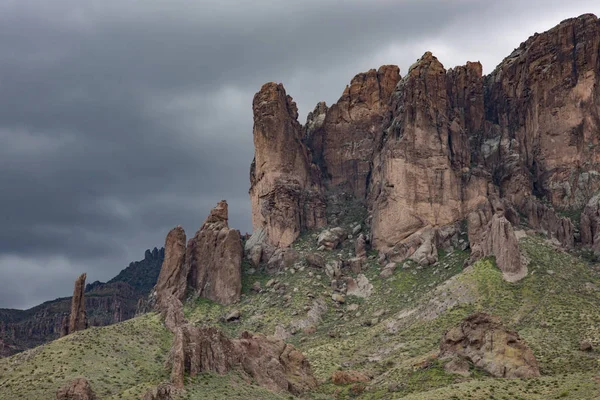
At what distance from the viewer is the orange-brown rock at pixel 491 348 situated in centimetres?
10319

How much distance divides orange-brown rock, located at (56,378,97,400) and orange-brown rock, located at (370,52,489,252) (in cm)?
9083

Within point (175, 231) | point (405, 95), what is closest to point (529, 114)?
point (405, 95)

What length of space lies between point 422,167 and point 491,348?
73.2 metres

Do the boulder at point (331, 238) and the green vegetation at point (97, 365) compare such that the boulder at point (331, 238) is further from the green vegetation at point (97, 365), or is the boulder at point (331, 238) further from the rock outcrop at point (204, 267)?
the green vegetation at point (97, 365)

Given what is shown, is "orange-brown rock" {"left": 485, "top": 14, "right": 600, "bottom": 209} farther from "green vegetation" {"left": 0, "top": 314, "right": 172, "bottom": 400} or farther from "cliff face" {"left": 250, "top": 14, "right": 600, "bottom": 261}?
"green vegetation" {"left": 0, "top": 314, "right": 172, "bottom": 400}

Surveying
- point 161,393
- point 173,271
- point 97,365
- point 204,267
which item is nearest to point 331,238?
point 204,267

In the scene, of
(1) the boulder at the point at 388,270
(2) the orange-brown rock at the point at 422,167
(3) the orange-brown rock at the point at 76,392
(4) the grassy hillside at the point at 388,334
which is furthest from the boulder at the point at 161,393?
(2) the orange-brown rock at the point at 422,167

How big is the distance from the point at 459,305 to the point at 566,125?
6291 cm

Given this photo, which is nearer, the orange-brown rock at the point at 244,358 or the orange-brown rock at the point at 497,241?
the orange-brown rock at the point at 244,358

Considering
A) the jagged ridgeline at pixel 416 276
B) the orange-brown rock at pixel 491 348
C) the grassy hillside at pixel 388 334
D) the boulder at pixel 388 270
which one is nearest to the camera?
the grassy hillside at pixel 388 334

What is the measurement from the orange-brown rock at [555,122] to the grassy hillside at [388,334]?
74.4ft

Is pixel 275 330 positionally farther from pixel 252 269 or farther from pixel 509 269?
pixel 509 269

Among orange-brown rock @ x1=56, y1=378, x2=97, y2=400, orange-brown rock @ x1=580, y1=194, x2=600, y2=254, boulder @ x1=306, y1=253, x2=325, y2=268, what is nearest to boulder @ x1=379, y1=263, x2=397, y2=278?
boulder @ x1=306, y1=253, x2=325, y2=268

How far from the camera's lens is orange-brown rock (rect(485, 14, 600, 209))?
168 metres
